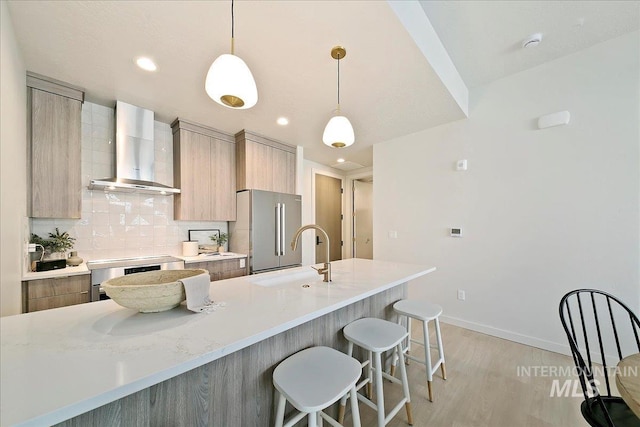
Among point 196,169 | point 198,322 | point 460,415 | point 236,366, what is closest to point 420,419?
point 460,415

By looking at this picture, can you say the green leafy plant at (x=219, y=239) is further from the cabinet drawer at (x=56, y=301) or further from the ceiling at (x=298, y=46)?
the ceiling at (x=298, y=46)

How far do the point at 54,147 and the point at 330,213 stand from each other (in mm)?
4090

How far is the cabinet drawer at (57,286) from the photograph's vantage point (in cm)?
191

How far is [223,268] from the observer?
2977 millimetres

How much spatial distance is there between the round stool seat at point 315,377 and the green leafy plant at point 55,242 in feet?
8.52

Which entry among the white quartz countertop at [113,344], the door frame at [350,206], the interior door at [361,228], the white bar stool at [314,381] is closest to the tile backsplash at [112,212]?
the white quartz countertop at [113,344]

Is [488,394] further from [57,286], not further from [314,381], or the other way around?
[57,286]

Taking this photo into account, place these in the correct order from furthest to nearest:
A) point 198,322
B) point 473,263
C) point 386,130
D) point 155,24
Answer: point 386,130, point 473,263, point 155,24, point 198,322

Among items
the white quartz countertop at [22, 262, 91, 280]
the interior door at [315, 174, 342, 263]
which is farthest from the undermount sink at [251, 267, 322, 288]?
the interior door at [315, 174, 342, 263]

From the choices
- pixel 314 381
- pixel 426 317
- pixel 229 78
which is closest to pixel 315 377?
pixel 314 381

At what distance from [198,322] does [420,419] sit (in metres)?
1.59

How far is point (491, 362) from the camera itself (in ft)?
7.26

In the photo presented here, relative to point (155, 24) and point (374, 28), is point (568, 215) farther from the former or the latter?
point (155, 24)

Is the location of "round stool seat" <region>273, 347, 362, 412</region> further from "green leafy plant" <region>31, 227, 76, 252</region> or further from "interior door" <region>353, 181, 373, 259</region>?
"interior door" <region>353, 181, 373, 259</region>
